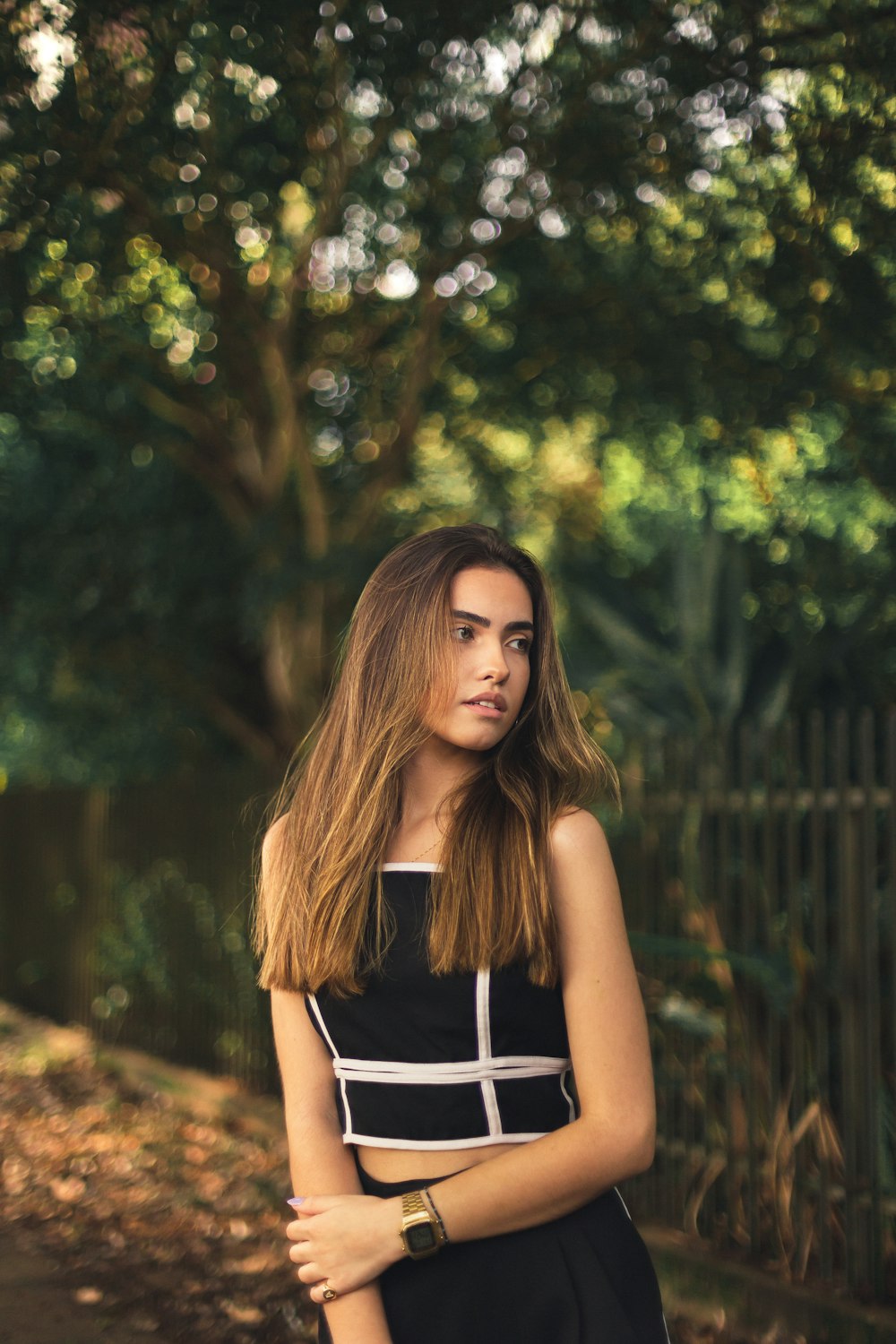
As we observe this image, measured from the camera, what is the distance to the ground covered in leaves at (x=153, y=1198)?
5520 millimetres

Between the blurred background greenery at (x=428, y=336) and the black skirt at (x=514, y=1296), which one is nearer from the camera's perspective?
the black skirt at (x=514, y=1296)

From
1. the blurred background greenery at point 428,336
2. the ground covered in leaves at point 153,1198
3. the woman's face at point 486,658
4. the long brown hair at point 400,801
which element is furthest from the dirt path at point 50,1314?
the woman's face at point 486,658

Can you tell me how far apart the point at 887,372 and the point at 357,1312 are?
8.01 m

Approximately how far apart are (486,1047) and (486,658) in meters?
0.55

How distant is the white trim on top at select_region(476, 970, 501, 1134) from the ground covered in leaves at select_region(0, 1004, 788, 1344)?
3804 millimetres

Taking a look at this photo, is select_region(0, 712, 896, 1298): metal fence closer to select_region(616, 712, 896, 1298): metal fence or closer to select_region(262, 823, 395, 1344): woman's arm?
select_region(616, 712, 896, 1298): metal fence

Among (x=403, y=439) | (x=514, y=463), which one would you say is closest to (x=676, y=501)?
(x=514, y=463)

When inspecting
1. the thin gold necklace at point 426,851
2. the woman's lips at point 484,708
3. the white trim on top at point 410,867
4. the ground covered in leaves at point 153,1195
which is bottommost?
the ground covered in leaves at point 153,1195

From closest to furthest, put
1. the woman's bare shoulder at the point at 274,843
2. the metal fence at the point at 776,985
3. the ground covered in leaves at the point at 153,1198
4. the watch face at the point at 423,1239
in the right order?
1. the watch face at the point at 423,1239
2. the woman's bare shoulder at the point at 274,843
3. the metal fence at the point at 776,985
4. the ground covered in leaves at the point at 153,1198

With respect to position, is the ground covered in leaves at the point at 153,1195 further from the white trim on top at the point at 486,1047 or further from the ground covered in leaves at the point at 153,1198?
the white trim on top at the point at 486,1047

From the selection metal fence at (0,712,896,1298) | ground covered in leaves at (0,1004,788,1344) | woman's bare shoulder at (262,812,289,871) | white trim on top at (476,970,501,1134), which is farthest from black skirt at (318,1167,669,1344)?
ground covered in leaves at (0,1004,788,1344)

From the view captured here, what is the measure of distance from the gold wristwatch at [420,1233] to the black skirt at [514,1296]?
0.17ft

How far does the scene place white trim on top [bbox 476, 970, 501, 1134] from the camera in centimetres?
191

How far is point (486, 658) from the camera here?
2.06 metres
